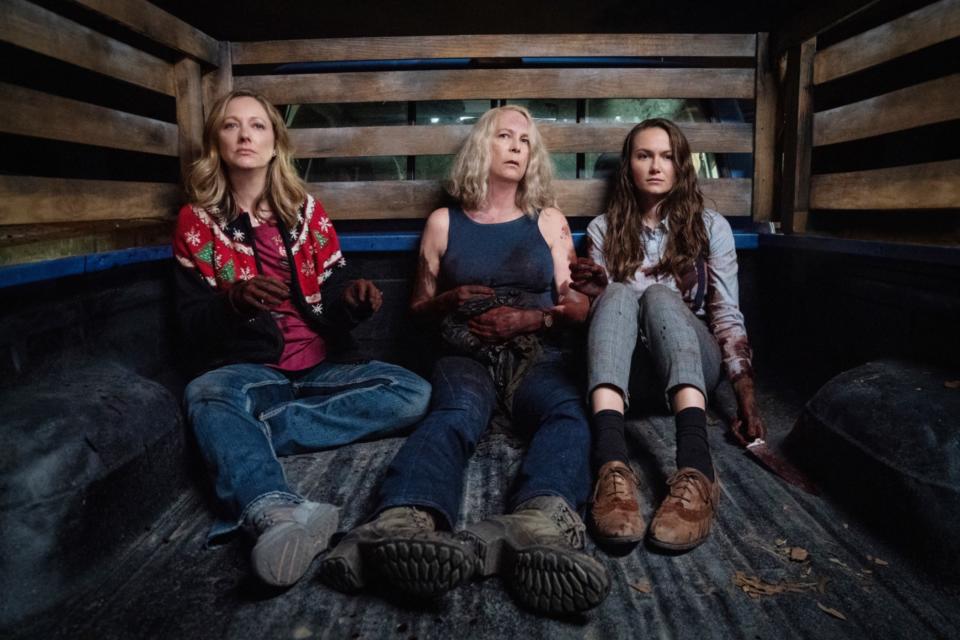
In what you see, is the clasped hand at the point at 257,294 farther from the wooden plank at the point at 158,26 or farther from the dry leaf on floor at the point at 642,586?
the dry leaf on floor at the point at 642,586

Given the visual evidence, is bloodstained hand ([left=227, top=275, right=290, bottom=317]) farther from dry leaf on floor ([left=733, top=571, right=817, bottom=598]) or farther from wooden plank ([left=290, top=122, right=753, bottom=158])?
dry leaf on floor ([left=733, top=571, right=817, bottom=598])

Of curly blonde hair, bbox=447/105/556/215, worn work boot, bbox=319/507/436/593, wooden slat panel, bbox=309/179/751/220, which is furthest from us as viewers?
wooden slat panel, bbox=309/179/751/220

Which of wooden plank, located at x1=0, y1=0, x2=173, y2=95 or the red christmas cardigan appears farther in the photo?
the red christmas cardigan

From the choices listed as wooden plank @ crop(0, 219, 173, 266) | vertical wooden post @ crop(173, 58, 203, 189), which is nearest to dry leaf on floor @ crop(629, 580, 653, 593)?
wooden plank @ crop(0, 219, 173, 266)

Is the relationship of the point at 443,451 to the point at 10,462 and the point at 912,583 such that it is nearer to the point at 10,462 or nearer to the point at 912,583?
the point at 10,462

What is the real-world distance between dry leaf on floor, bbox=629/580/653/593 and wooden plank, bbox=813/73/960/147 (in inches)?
80.7

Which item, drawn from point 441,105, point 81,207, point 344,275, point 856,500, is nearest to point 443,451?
point 344,275

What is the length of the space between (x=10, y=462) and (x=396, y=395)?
4.22ft

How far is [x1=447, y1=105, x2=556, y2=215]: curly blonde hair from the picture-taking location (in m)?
2.85

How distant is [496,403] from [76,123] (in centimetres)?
195

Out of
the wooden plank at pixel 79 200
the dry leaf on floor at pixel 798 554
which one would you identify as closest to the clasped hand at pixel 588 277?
the dry leaf on floor at pixel 798 554

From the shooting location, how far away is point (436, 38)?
10.7 feet

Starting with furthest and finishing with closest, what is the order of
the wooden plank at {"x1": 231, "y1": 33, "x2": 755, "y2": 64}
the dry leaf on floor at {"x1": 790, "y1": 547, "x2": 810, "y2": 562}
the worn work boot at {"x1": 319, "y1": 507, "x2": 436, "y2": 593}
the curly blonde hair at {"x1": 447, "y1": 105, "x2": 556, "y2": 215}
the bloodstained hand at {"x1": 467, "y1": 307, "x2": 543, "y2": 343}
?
1. the wooden plank at {"x1": 231, "y1": 33, "x2": 755, "y2": 64}
2. the curly blonde hair at {"x1": 447, "y1": 105, "x2": 556, "y2": 215}
3. the bloodstained hand at {"x1": 467, "y1": 307, "x2": 543, "y2": 343}
4. the dry leaf on floor at {"x1": 790, "y1": 547, "x2": 810, "y2": 562}
5. the worn work boot at {"x1": 319, "y1": 507, "x2": 436, "y2": 593}

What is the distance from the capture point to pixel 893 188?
8.66 ft
